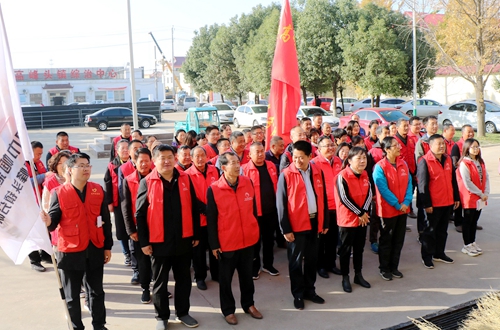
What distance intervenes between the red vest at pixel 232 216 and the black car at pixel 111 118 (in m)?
25.6

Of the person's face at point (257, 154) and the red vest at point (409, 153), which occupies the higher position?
the person's face at point (257, 154)

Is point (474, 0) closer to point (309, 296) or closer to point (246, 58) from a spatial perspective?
point (309, 296)

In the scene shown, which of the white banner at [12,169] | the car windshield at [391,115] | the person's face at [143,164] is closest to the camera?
the white banner at [12,169]

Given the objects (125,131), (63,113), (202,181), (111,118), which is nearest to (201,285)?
(202,181)

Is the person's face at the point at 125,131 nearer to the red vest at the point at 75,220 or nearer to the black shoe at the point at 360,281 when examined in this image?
the red vest at the point at 75,220

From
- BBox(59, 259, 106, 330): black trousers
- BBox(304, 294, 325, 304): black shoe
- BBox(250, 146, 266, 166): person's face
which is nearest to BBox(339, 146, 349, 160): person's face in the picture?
BBox(250, 146, 266, 166): person's face

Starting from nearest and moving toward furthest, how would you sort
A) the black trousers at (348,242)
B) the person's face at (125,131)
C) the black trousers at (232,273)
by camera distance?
the black trousers at (232,273), the black trousers at (348,242), the person's face at (125,131)

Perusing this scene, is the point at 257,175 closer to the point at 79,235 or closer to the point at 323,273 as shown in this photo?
the point at 323,273

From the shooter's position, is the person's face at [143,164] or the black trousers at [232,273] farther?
the person's face at [143,164]

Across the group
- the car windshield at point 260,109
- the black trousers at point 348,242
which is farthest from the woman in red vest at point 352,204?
the car windshield at point 260,109

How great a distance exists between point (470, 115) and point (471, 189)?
1661cm

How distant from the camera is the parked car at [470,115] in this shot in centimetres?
2033

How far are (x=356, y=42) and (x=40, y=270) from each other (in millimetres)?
20926

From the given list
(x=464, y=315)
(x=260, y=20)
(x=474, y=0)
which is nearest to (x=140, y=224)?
(x=464, y=315)
